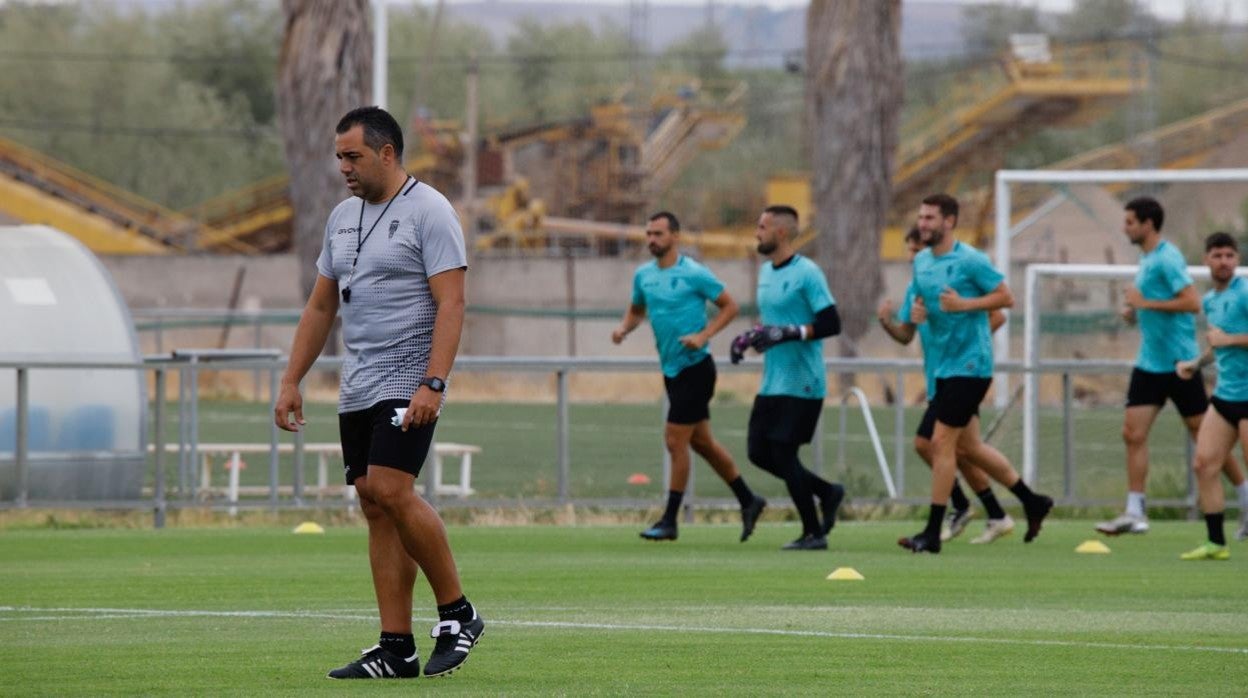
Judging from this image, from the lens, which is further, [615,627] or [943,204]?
[943,204]

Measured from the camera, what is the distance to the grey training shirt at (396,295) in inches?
342

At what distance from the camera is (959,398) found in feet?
49.6

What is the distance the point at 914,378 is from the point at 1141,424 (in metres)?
5.35

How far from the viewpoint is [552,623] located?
35.9 feet

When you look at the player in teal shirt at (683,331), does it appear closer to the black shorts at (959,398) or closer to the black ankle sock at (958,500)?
the black ankle sock at (958,500)

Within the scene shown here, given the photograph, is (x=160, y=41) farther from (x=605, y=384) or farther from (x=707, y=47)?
(x=605, y=384)

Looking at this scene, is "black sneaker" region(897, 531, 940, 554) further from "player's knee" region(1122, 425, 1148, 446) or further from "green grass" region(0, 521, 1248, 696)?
"player's knee" region(1122, 425, 1148, 446)

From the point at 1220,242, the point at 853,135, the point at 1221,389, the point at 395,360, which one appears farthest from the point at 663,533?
the point at 853,135

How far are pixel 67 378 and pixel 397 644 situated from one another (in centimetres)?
1038

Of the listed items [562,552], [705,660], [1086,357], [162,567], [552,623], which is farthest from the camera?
[1086,357]

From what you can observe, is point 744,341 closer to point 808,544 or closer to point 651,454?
point 808,544

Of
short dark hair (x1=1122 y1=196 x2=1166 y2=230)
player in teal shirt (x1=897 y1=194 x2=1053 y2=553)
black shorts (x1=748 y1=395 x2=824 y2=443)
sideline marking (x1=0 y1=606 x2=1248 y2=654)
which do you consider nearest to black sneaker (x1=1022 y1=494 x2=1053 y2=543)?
player in teal shirt (x1=897 y1=194 x2=1053 y2=553)

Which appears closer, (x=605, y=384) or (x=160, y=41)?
(x=605, y=384)

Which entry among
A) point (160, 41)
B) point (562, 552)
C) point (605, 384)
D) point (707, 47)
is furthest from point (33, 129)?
point (562, 552)
